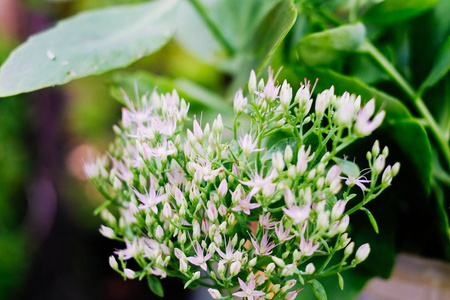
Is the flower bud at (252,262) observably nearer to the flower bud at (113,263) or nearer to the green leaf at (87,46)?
the flower bud at (113,263)

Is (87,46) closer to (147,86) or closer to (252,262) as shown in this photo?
(147,86)

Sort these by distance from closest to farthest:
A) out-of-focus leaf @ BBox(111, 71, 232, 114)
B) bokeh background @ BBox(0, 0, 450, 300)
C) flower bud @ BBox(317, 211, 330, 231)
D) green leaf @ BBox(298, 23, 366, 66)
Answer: flower bud @ BBox(317, 211, 330, 231) < green leaf @ BBox(298, 23, 366, 66) < out-of-focus leaf @ BBox(111, 71, 232, 114) < bokeh background @ BBox(0, 0, 450, 300)

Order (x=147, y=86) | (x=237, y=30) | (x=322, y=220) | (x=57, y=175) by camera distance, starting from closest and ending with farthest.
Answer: (x=322, y=220) < (x=147, y=86) < (x=237, y=30) < (x=57, y=175)

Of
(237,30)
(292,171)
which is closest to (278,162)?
(292,171)

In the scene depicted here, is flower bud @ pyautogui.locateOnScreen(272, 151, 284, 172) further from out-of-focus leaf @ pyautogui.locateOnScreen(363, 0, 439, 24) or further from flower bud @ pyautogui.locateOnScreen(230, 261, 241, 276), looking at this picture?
out-of-focus leaf @ pyautogui.locateOnScreen(363, 0, 439, 24)

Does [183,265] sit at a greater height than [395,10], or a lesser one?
lesser

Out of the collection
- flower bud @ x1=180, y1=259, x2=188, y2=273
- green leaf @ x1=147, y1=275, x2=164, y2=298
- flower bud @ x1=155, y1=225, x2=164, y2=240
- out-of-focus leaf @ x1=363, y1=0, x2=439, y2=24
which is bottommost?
green leaf @ x1=147, y1=275, x2=164, y2=298

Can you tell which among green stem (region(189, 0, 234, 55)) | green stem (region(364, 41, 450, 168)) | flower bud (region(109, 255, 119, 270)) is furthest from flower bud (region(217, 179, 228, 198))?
green stem (region(189, 0, 234, 55))
